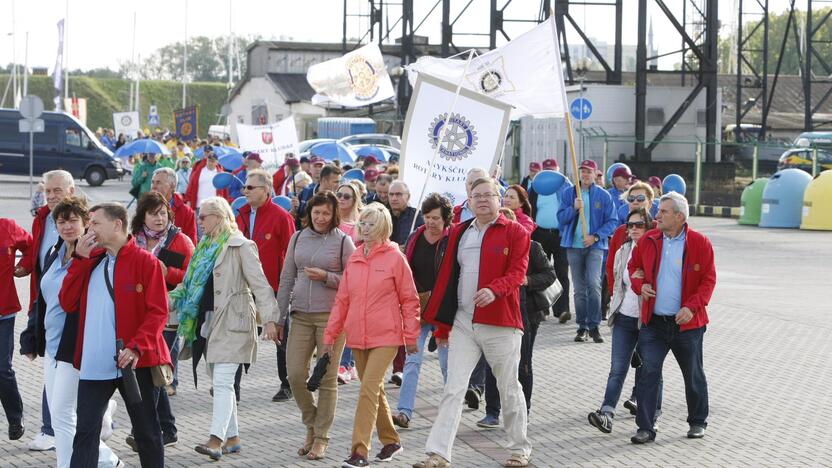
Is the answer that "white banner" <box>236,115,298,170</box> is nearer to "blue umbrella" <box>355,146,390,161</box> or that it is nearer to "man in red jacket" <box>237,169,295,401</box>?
"blue umbrella" <box>355,146,390,161</box>

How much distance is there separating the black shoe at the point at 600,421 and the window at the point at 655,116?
31.8m

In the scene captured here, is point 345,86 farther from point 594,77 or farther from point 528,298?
point 528,298

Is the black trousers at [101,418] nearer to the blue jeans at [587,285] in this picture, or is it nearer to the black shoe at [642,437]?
the black shoe at [642,437]

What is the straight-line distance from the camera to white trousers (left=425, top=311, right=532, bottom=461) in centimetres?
821

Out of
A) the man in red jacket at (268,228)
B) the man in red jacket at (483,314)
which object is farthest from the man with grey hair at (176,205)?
the man in red jacket at (483,314)

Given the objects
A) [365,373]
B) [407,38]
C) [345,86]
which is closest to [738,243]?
[345,86]

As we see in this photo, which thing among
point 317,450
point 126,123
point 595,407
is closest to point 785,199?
point 595,407

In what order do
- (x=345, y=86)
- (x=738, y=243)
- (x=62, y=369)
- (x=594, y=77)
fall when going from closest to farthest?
(x=62, y=369) → (x=738, y=243) → (x=345, y=86) → (x=594, y=77)

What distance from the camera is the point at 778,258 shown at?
23891mm

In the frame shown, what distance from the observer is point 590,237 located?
13.9 metres

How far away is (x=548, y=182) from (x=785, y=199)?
1829 centimetres

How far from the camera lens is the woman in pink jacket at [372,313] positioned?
8203 mm

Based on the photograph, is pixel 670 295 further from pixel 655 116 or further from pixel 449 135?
pixel 655 116

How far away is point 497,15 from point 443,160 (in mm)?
32841
